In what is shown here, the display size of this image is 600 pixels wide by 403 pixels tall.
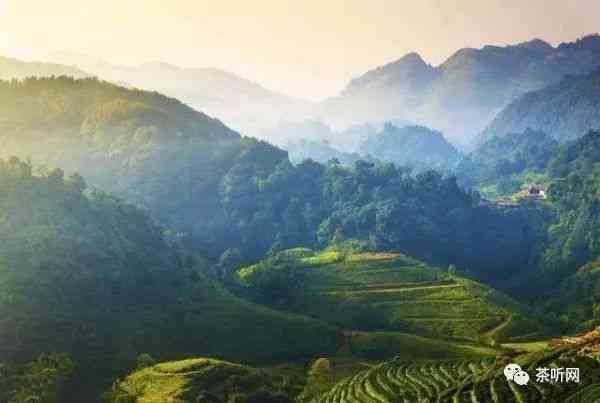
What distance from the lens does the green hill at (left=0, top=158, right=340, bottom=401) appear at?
55188mm

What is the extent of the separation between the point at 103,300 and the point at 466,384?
3900 centimetres

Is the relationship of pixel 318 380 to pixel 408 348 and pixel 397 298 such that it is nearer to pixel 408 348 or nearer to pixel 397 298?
pixel 408 348

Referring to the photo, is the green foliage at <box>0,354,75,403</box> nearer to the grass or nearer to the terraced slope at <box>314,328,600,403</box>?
the terraced slope at <box>314,328,600,403</box>

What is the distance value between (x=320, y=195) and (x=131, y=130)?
39753 mm

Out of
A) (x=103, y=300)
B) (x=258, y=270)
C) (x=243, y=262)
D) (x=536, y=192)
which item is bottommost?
(x=103, y=300)

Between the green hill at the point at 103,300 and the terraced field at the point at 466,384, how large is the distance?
16.1 metres

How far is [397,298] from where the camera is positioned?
247ft

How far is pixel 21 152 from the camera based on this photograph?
120 metres

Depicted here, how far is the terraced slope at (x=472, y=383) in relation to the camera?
31562 millimetres

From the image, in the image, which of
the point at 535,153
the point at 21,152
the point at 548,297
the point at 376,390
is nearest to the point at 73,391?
the point at 376,390

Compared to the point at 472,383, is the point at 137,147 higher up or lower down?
higher up

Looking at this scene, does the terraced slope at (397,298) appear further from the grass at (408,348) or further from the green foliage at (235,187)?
the green foliage at (235,187)

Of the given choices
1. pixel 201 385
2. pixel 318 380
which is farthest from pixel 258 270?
pixel 201 385

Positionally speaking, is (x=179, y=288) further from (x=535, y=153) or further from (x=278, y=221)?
(x=535, y=153)
